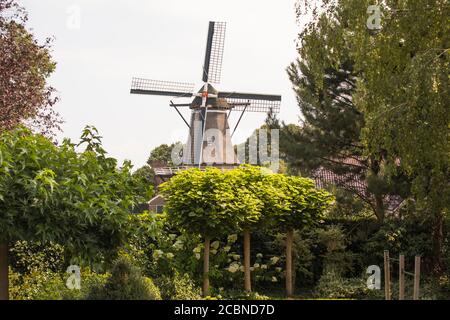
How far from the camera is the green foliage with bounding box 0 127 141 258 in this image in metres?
10.2

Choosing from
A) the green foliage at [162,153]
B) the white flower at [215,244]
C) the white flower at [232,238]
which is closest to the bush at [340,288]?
the white flower at [232,238]

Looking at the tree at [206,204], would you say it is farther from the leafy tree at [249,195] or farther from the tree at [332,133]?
the tree at [332,133]

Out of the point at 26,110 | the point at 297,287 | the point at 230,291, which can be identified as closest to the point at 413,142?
the point at 230,291

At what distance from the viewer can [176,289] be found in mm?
16500

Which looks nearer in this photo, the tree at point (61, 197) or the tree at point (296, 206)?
the tree at point (61, 197)

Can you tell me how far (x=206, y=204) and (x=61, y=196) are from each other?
6853mm

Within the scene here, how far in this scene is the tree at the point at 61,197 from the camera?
10.2 metres

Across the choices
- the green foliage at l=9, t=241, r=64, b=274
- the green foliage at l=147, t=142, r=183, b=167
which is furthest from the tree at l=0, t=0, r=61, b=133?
Result: the green foliage at l=147, t=142, r=183, b=167

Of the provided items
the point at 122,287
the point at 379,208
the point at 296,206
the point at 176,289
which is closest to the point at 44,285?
the point at 176,289

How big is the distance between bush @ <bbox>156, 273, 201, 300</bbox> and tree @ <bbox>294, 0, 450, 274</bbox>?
4.98 meters

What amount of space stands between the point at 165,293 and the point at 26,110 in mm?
8159

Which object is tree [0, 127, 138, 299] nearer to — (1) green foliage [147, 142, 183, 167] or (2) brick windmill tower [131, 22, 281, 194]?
(2) brick windmill tower [131, 22, 281, 194]

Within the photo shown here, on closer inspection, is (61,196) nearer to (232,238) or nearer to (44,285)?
(44,285)

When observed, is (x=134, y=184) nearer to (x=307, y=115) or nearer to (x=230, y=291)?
(x=230, y=291)
